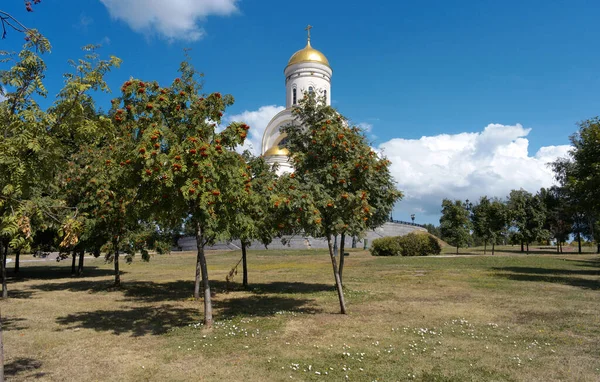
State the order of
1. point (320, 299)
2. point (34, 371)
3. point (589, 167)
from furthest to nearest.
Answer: point (589, 167)
point (320, 299)
point (34, 371)

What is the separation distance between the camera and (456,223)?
149 feet

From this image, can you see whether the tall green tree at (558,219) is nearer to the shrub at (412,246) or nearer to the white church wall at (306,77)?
the shrub at (412,246)

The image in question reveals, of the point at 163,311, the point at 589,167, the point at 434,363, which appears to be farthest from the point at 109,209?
the point at 589,167

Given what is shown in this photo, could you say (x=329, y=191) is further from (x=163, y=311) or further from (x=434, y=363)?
(x=163, y=311)

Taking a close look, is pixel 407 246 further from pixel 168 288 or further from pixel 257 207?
pixel 257 207

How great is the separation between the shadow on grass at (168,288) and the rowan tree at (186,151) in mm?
7021

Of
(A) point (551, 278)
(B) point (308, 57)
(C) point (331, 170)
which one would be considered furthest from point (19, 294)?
(B) point (308, 57)

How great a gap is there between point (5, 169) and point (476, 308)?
12.4m

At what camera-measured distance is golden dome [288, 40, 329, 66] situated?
64938mm

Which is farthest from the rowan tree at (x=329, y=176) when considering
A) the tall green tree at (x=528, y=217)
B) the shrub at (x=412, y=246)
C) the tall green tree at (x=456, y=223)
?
the tall green tree at (x=528, y=217)

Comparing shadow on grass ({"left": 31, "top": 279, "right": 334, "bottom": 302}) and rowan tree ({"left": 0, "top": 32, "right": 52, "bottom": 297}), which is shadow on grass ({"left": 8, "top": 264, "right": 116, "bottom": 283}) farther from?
rowan tree ({"left": 0, "top": 32, "right": 52, "bottom": 297})

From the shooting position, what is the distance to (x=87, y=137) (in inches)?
245

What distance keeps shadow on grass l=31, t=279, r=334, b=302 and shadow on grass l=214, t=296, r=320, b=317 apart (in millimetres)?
1870

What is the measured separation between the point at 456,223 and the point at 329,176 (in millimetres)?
38681
